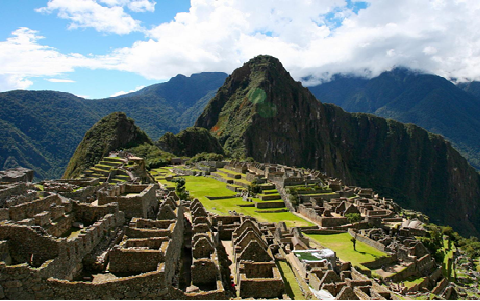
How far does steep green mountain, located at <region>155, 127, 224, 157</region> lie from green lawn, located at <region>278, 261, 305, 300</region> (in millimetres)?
121773

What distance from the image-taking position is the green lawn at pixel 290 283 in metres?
18.1

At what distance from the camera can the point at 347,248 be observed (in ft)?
116

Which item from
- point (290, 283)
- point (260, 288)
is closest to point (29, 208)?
point (260, 288)

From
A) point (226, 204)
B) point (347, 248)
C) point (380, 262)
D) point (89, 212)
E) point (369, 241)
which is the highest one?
point (89, 212)

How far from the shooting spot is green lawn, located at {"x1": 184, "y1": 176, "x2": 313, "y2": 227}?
4301 centimetres


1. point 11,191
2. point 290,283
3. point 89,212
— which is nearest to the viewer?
point 89,212

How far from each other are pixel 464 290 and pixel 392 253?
307 inches

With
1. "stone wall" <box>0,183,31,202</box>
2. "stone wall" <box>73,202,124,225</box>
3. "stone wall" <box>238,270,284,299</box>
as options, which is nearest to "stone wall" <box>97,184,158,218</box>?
"stone wall" <box>73,202,124,225</box>

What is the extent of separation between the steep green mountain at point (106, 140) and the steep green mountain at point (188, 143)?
14308 mm

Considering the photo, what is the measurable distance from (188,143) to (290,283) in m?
142

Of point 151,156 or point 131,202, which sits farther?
point 151,156

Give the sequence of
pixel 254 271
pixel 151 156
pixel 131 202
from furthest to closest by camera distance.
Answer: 1. pixel 151 156
2. pixel 254 271
3. pixel 131 202

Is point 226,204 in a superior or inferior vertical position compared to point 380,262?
superior

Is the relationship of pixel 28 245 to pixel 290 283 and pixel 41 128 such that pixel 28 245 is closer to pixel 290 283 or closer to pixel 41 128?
pixel 290 283
